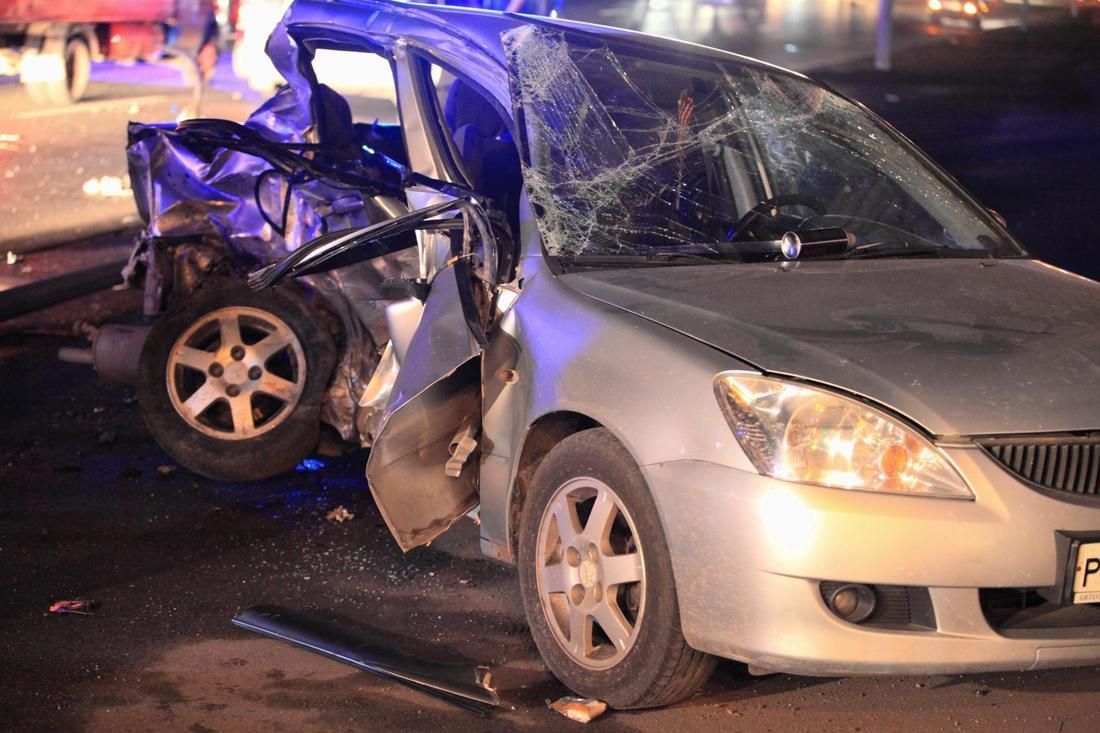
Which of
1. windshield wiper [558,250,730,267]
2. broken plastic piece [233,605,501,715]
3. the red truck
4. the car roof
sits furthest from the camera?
the red truck

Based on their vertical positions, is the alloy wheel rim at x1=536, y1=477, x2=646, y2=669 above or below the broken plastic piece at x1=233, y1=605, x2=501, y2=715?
above

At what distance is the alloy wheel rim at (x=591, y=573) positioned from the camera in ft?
11.5

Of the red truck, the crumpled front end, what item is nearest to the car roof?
the crumpled front end

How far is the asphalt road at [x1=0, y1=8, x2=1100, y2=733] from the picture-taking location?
11.7ft

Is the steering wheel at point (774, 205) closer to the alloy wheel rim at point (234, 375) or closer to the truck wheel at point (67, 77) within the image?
the alloy wheel rim at point (234, 375)

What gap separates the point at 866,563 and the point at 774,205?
5.46 ft

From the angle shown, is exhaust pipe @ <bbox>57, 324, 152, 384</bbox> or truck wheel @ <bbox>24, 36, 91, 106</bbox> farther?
truck wheel @ <bbox>24, 36, 91, 106</bbox>

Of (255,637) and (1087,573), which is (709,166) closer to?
(1087,573)

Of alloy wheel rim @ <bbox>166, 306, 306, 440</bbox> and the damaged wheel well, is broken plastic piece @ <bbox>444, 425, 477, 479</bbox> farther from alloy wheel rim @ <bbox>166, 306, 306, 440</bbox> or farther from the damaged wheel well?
alloy wheel rim @ <bbox>166, 306, 306, 440</bbox>

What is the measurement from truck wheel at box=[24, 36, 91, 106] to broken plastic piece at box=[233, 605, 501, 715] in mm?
14206

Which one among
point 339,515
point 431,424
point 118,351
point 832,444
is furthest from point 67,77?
point 832,444

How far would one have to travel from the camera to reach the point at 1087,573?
124 inches

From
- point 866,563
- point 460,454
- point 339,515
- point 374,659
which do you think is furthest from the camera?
point 339,515

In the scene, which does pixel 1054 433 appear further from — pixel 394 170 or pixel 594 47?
pixel 394 170
